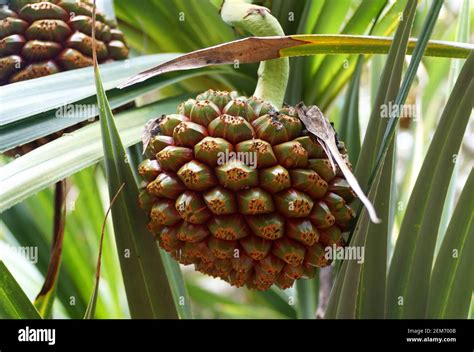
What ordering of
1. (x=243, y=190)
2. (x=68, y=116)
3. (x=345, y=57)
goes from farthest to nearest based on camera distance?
(x=345, y=57) → (x=68, y=116) → (x=243, y=190)

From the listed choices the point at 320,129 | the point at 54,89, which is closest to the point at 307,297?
the point at 320,129

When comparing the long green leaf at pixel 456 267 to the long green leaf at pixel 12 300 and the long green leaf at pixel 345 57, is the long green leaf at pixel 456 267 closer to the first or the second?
the long green leaf at pixel 345 57

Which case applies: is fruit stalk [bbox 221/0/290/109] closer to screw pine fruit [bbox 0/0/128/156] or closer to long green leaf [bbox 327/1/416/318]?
long green leaf [bbox 327/1/416/318]

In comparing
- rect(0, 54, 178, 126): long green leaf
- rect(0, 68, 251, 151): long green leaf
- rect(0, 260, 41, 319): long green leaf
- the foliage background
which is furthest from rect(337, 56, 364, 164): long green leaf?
rect(0, 260, 41, 319): long green leaf

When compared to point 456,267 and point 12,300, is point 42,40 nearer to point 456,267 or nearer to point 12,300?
point 12,300

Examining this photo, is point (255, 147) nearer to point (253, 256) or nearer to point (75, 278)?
point (253, 256)
